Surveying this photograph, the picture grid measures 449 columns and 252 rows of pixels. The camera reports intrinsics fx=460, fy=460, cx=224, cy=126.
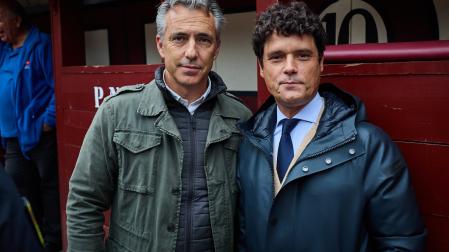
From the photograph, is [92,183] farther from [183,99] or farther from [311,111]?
[311,111]

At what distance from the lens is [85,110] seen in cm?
320

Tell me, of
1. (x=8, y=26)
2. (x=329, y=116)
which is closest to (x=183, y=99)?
(x=329, y=116)

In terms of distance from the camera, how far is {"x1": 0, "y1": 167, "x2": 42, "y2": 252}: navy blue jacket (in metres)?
1.16

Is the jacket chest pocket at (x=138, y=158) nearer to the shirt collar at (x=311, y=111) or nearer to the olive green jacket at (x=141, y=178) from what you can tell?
the olive green jacket at (x=141, y=178)

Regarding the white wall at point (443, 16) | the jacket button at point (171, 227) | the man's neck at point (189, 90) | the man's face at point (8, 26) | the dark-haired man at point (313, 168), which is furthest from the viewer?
the man's face at point (8, 26)

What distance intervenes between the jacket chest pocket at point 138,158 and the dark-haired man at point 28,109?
1.99 metres

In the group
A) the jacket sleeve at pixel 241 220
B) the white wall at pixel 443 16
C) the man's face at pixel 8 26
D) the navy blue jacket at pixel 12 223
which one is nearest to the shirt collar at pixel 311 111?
the jacket sleeve at pixel 241 220

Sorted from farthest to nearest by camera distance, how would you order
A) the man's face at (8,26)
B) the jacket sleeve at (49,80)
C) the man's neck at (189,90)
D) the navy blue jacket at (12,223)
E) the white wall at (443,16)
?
the jacket sleeve at (49,80) → the man's face at (8,26) → the white wall at (443,16) → the man's neck at (189,90) → the navy blue jacket at (12,223)

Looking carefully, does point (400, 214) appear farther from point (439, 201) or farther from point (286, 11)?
point (286, 11)

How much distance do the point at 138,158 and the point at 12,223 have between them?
0.49 meters

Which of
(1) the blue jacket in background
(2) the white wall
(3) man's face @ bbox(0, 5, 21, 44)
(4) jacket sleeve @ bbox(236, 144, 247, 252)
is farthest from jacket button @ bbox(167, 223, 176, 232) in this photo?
(3) man's face @ bbox(0, 5, 21, 44)

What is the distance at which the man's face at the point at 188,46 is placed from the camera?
159 centimetres

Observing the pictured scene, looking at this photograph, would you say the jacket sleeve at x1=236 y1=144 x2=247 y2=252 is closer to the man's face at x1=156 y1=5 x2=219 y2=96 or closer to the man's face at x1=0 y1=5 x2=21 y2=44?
the man's face at x1=156 y1=5 x2=219 y2=96

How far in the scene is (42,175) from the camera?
3.46m
